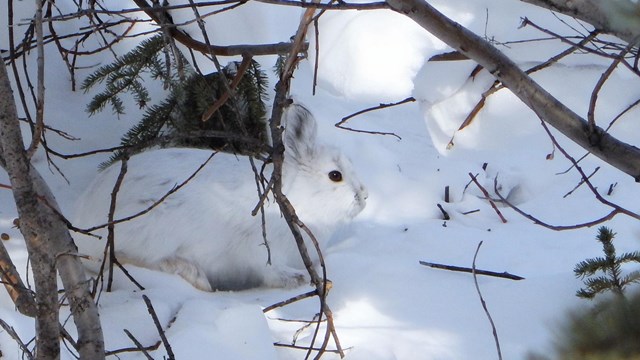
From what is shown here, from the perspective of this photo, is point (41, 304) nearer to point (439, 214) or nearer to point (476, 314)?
point (476, 314)

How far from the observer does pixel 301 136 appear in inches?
151

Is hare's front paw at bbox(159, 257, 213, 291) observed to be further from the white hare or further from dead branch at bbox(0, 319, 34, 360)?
dead branch at bbox(0, 319, 34, 360)

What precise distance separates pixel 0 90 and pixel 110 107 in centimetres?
252

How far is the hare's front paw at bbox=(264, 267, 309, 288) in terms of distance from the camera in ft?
11.4

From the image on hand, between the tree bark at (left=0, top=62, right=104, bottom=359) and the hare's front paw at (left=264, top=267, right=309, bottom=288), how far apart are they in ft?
5.50

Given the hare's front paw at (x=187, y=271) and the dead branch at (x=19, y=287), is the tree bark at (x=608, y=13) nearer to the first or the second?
the dead branch at (x=19, y=287)

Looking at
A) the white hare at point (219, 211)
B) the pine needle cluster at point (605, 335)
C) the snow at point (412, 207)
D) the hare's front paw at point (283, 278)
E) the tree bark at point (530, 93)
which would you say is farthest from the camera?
the hare's front paw at point (283, 278)

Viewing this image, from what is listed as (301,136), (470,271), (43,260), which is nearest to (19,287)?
(43,260)

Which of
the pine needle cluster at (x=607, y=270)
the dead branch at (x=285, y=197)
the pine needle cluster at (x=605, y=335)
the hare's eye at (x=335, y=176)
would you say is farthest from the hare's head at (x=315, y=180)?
the pine needle cluster at (x=605, y=335)

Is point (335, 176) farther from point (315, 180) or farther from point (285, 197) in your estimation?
point (285, 197)

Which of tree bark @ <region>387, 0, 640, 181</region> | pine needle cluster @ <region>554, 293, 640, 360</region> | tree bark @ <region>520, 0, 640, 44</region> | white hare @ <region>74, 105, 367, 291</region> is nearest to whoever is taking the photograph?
pine needle cluster @ <region>554, 293, 640, 360</region>

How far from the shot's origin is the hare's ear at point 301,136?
378 cm

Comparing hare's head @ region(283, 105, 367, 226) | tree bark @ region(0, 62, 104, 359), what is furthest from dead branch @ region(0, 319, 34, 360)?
hare's head @ region(283, 105, 367, 226)

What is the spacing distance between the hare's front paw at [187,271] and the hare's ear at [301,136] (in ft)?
2.47
